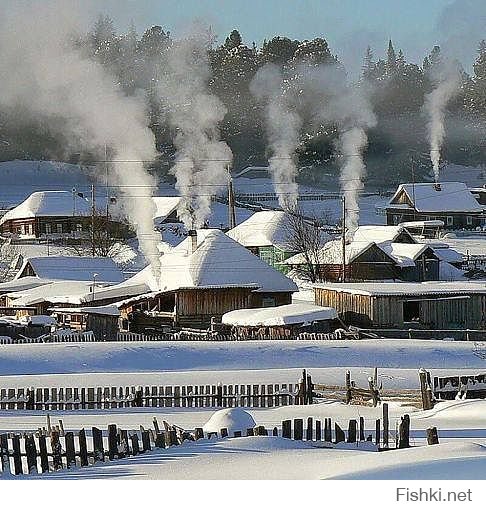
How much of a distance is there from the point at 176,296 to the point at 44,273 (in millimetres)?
11932

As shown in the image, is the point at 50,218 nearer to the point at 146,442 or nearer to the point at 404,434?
the point at 146,442

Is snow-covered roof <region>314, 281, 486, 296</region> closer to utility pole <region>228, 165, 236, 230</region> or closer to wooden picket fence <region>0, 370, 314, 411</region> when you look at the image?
utility pole <region>228, 165, 236, 230</region>

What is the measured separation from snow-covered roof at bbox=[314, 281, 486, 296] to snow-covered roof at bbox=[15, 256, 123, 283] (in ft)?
32.9

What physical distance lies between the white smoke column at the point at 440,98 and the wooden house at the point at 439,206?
2632cm

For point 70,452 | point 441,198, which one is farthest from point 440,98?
point 441,198

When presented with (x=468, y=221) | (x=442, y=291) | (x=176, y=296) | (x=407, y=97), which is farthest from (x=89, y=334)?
(x=468, y=221)

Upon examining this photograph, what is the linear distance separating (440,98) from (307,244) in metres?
26.6

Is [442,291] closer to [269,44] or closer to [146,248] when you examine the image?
[146,248]

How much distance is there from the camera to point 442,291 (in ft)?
91.5

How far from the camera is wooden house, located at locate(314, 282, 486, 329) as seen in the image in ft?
92.0

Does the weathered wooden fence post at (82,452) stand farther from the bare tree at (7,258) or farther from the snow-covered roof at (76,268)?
the bare tree at (7,258)

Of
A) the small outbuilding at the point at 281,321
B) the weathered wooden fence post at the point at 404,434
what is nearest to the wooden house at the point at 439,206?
the small outbuilding at the point at 281,321

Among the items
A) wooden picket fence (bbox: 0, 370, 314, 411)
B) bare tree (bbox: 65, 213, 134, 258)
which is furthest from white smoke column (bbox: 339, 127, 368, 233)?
bare tree (bbox: 65, 213, 134, 258)

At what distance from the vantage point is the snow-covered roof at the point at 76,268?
36844 mm
